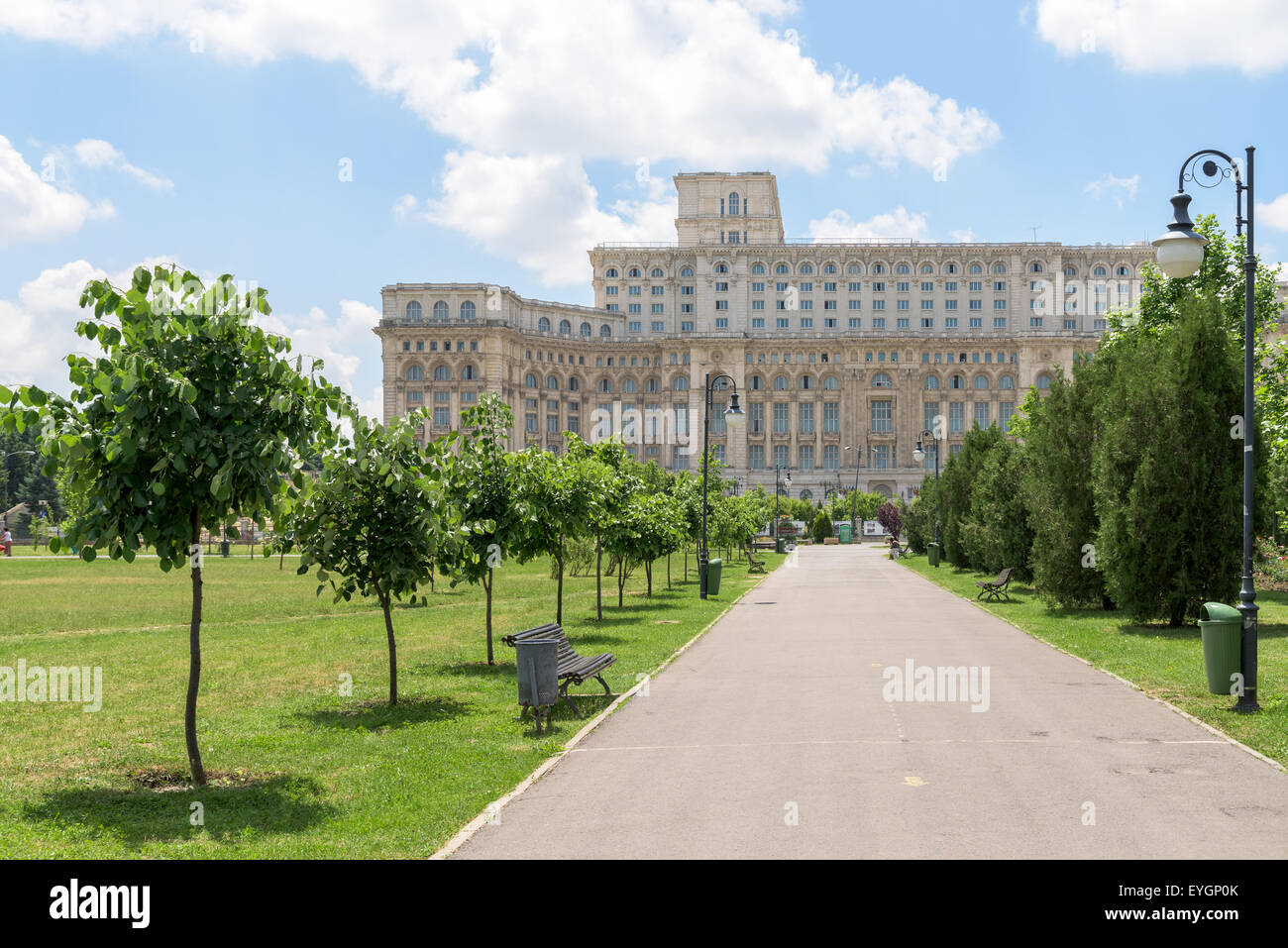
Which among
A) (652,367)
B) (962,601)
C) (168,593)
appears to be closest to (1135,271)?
(652,367)

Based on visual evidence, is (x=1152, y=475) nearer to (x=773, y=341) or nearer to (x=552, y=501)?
(x=552, y=501)

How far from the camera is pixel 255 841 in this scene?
24.8 ft

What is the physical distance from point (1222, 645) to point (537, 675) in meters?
8.54

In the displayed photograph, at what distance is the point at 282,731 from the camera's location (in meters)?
12.0

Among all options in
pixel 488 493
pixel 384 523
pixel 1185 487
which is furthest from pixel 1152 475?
pixel 384 523

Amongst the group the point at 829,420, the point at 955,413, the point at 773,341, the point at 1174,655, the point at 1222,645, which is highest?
the point at 773,341

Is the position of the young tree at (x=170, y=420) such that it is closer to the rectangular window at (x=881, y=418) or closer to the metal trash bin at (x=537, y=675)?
the metal trash bin at (x=537, y=675)

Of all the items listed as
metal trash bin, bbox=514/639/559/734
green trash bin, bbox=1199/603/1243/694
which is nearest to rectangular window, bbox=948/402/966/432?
green trash bin, bbox=1199/603/1243/694

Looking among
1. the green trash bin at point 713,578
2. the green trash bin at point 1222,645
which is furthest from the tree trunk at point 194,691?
the green trash bin at point 713,578

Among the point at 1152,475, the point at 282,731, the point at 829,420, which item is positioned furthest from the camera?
the point at 829,420

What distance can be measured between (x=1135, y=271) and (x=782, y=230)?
4866 centimetres

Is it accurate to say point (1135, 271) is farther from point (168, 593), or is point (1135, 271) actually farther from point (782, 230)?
point (168, 593)

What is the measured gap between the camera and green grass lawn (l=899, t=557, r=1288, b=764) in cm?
1161

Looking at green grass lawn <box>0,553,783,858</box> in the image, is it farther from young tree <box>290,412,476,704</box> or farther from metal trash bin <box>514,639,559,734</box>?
young tree <box>290,412,476,704</box>
